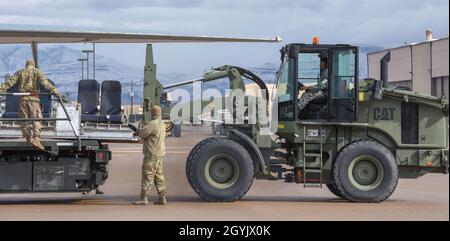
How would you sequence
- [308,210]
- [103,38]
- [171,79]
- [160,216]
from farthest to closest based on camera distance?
[103,38], [171,79], [308,210], [160,216]

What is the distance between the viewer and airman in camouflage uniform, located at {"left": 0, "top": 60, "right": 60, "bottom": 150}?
1380cm

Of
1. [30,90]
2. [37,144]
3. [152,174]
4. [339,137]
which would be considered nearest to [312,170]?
[339,137]

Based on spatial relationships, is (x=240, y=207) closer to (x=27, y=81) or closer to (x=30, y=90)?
(x=30, y=90)

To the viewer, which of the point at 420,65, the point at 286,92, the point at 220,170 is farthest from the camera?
the point at 420,65

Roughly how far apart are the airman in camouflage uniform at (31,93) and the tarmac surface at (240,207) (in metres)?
1.22

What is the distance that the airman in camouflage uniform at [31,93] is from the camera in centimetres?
1380

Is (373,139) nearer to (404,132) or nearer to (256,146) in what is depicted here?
(404,132)

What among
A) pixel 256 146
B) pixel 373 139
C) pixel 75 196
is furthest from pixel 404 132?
pixel 75 196

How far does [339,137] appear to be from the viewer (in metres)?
15.0

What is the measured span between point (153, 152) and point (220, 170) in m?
A: 1.28

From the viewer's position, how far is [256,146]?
→ 14.8 meters

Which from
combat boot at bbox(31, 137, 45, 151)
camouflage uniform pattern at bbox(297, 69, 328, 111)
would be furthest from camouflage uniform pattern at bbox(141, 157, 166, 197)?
camouflage uniform pattern at bbox(297, 69, 328, 111)

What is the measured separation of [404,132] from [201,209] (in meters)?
4.12

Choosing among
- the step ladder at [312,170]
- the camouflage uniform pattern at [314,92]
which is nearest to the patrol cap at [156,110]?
the camouflage uniform pattern at [314,92]
